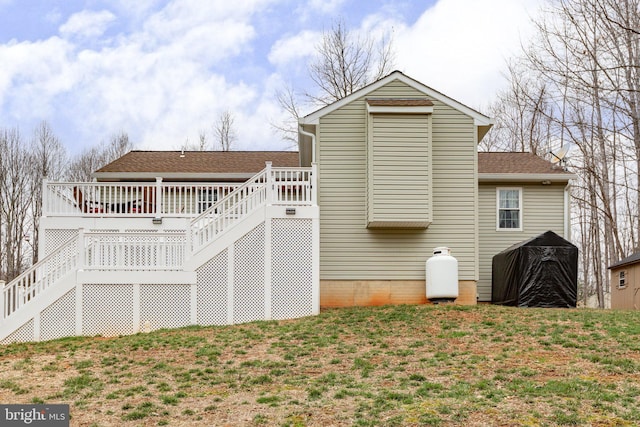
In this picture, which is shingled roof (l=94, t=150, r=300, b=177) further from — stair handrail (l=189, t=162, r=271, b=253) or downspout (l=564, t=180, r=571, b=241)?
downspout (l=564, t=180, r=571, b=241)

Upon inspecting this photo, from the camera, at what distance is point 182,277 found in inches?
535

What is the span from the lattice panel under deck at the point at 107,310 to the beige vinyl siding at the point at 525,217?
31.2ft

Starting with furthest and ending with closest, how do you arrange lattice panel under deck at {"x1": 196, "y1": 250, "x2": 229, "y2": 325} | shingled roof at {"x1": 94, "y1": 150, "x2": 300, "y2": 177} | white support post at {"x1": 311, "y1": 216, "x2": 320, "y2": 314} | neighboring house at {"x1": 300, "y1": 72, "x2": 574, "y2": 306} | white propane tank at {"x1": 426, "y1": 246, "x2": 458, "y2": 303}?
Result: shingled roof at {"x1": 94, "y1": 150, "x2": 300, "y2": 177}
neighboring house at {"x1": 300, "y1": 72, "x2": 574, "y2": 306}
white propane tank at {"x1": 426, "y1": 246, "x2": 458, "y2": 303}
white support post at {"x1": 311, "y1": 216, "x2": 320, "y2": 314}
lattice panel under deck at {"x1": 196, "y1": 250, "x2": 229, "y2": 325}

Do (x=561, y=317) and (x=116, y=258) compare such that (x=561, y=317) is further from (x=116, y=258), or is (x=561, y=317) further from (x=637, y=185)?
(x=637, y=185)

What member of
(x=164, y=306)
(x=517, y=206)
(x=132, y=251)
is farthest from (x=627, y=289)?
(x=132, y=251)

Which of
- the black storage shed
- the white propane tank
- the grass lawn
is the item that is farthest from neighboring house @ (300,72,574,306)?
the grass lawn

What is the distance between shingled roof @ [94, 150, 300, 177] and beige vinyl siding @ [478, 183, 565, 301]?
5658 mm

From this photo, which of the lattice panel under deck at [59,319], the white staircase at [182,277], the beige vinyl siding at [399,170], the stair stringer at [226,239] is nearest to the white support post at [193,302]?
the white staircase at [182,277]

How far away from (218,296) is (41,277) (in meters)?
3.36

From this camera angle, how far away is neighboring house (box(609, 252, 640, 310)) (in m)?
18.8

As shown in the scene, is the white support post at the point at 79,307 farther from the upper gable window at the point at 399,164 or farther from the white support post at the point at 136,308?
the upper gable window at the point at 399,164

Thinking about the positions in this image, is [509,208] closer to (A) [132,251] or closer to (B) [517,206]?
(B) [517,206]

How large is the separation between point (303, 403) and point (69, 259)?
23.9 feet

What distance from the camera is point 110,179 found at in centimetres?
1905
